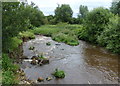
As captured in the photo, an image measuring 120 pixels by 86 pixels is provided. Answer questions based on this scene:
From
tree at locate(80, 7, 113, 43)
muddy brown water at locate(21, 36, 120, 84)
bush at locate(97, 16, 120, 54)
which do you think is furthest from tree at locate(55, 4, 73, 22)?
muddy brown water at locate(21, 36, 120, 84)

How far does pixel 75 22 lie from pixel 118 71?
130ft

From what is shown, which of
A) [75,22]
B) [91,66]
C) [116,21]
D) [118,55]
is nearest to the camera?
[91,66]

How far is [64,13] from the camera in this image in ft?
164

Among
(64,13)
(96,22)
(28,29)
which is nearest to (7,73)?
(28,29)

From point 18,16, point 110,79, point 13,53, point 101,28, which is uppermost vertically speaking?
point 18,16

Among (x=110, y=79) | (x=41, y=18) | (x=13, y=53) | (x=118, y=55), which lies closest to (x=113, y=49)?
(x=118, y=55)

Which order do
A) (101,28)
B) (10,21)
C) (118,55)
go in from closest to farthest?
1. (10,21)
2. (118,55)
3. (101,28)

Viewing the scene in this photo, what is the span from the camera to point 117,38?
17.5m

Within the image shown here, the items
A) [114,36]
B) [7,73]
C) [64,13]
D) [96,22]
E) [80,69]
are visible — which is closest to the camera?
[7,73]

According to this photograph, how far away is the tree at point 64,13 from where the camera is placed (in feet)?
163

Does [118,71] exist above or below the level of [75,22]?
below

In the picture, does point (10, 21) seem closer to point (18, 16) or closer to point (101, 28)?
point (18, 16)

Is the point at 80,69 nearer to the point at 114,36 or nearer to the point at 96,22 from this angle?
the point at 114,36

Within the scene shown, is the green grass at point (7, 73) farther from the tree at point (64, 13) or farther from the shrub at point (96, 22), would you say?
the tree at point (64, 13)
